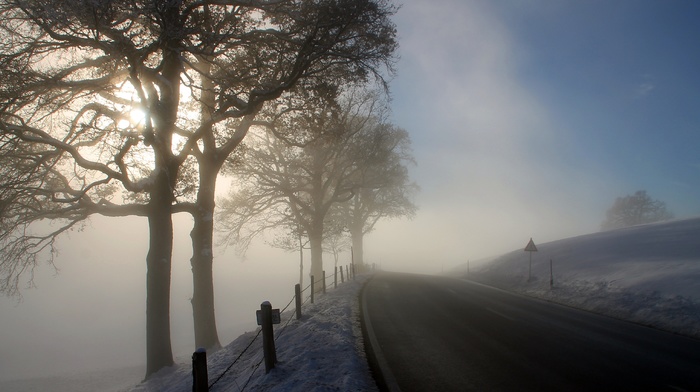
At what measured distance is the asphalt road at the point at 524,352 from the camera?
600 cm

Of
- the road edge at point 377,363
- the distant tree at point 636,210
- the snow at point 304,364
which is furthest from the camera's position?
the distant tree at point 636,210

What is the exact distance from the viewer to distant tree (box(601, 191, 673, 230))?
96.5 metres

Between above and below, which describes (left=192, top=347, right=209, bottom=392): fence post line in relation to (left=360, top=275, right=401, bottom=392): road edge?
above

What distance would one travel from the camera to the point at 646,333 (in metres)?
10.1

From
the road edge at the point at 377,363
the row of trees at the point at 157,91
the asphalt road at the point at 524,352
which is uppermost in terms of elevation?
the row of trees at the point at 157,91

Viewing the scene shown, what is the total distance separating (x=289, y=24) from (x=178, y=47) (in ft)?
10.7

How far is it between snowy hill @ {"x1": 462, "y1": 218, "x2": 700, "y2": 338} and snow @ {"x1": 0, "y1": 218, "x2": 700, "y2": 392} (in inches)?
1.6

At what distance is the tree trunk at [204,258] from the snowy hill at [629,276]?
13.0 meters

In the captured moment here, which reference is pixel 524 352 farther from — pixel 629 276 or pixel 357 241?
pixel 357 241

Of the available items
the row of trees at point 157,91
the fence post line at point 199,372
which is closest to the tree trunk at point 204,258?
the row of trees at point 157,91

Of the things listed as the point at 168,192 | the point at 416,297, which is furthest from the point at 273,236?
the point at 168,192

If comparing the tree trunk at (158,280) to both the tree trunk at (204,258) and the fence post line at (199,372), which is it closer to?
the tree trunk at (204,258)

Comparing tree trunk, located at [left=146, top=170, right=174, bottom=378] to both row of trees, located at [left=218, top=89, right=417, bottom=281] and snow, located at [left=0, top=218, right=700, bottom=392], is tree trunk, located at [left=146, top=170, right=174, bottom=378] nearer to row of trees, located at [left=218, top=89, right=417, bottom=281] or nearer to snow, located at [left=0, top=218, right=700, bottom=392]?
snow, located at [left=0, top=218, right=700, bottom=392]

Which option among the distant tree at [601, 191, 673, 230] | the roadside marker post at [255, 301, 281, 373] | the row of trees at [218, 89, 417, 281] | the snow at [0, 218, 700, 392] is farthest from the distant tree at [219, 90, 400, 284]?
the distant tree at [601, 191, 673, 230]
